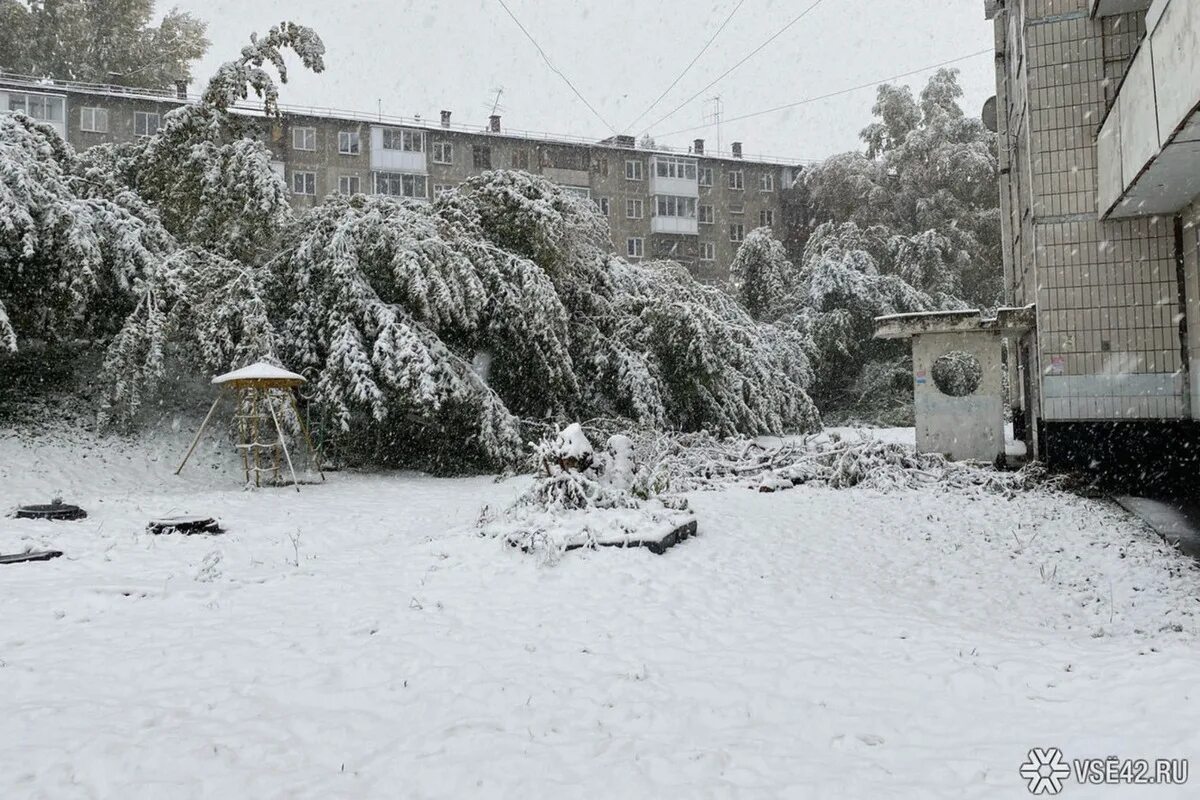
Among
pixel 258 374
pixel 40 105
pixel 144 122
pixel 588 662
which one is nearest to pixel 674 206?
pixel 144 122

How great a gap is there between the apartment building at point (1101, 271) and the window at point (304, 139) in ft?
101

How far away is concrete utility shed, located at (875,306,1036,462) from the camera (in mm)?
13484

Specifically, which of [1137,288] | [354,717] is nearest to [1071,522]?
[1137,288]

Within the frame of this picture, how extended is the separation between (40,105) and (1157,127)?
37353 millimetres

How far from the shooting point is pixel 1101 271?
1205 centimetres

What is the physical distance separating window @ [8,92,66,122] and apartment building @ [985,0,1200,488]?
34.5m

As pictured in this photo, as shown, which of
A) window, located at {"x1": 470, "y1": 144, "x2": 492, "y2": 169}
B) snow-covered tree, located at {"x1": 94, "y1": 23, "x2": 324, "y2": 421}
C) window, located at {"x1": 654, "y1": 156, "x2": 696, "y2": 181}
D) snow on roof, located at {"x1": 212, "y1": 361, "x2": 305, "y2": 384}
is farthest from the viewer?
window, located at {"x1": 654, "y1": 156, "x2": 696, "y2": 181}

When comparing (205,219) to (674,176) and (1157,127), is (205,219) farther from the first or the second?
(674,176)

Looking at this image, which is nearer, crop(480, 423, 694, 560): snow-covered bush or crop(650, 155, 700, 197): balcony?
crop(480, 423, 694, 560): snow-covered bush

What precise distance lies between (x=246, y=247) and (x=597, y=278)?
7394 mm

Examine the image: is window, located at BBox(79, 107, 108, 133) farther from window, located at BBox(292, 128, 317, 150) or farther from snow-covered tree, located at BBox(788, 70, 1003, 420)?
snow-covered tree, located at BBox(788, 70, 1003, 420)

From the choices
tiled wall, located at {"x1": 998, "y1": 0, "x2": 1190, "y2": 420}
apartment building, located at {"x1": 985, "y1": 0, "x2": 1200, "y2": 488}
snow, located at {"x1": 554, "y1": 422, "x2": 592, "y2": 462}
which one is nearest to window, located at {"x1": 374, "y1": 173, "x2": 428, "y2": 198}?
Answer: apartment building, located at {"x1": 985, "y1": 0, "x2": 1200, "y2": 488}

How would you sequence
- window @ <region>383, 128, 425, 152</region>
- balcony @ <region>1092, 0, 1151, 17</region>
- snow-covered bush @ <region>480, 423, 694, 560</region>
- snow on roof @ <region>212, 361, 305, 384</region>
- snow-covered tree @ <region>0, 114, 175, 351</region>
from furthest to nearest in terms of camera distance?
window @ <region>383, 128, 425, 152</region>, snow-covered tree @ <region>0, 114, 175, 351</region>, snow on roof @ <region>212, 361, 305, 384</region>, balcony @ <region>1092, 0, 1151, 17</region>, snow-covered bush @ <region>480, 423, 694, 560</region>

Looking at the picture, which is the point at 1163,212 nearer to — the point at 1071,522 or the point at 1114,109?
the point at 1114,109
